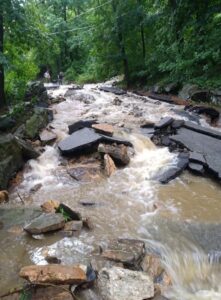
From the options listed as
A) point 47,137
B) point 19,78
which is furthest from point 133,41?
point 47,137

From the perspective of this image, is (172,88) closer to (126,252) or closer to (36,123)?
(36,123)

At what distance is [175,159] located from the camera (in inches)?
295

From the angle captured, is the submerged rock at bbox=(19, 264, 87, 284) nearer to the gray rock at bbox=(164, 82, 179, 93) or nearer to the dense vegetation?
the dense vegetation

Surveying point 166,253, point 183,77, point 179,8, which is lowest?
point 166,253

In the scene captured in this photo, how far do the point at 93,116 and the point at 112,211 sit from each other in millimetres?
6208

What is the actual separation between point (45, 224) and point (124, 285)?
5.43 ft

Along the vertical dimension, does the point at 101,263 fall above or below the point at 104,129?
below

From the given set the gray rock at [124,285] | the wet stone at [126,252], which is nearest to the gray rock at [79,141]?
the wet stone at [126,252]

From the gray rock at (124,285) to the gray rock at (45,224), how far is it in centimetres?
120

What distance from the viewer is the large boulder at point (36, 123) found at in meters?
8.71

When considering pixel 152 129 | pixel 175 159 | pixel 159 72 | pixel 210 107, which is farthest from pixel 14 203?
pixel 159 72

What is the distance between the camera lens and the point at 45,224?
4797mm

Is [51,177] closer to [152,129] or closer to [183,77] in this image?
[152,129]

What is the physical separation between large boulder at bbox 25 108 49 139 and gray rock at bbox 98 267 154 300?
18.3ft
